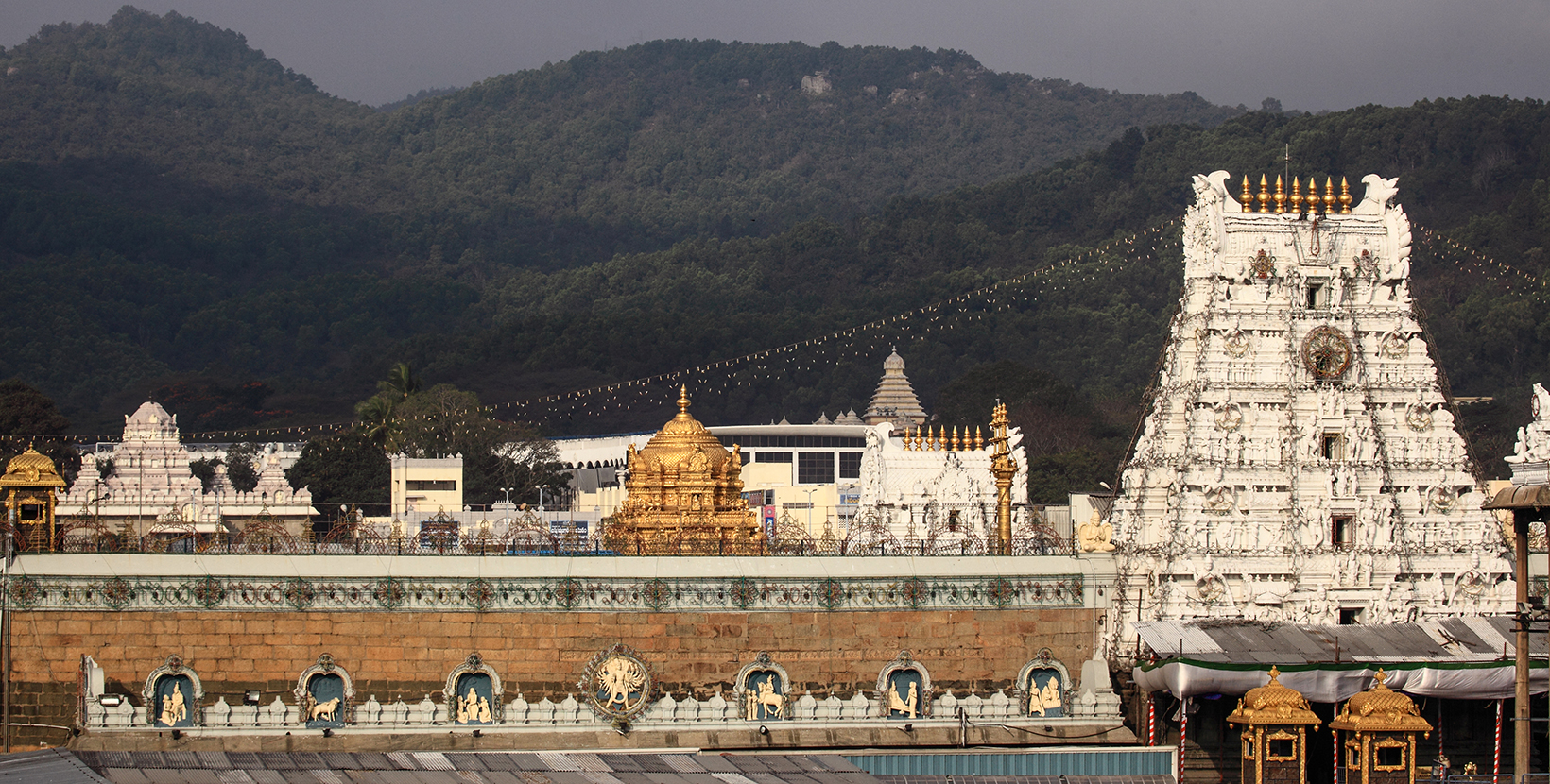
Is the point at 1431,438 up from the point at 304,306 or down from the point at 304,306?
down

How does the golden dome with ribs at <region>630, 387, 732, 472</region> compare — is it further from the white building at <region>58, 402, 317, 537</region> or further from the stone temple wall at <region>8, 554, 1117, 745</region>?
the white building at <region>58, 402, 317, 537</region>

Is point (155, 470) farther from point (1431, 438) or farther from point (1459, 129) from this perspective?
point (1459, 129)

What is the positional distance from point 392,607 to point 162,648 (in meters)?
3.76

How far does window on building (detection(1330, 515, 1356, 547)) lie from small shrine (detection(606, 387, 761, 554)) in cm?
1094

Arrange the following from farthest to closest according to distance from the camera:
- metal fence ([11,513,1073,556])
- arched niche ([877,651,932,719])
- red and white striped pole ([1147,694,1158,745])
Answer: arched niche ([877,651,932,719]) → metal fence ([11,513,1073,556]) → red and white striped pole ([1147,694,1158,745])

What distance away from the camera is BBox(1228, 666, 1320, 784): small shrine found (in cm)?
3288

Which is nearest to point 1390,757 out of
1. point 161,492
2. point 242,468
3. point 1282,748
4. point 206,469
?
point 1282,748

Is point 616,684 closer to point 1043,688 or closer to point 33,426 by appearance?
point 1043,688

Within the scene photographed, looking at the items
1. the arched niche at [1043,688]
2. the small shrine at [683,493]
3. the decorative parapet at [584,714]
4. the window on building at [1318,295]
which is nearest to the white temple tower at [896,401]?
the small shrine at [683,493]

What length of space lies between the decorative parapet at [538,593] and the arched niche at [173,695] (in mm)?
1053

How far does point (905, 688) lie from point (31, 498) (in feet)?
50.3

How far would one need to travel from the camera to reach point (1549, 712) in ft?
114

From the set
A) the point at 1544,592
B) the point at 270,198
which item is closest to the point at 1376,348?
the point at 1544,592

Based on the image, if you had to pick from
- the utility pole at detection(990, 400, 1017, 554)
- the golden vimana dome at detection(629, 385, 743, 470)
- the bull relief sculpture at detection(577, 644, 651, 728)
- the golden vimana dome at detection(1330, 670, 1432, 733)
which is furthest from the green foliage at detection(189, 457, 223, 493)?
the golden vimana dome at detection(1330, 670, 1432, 733)
